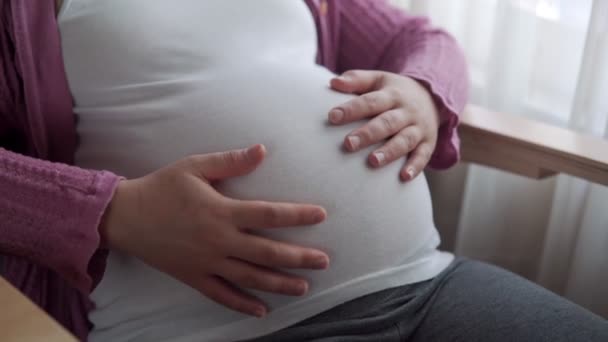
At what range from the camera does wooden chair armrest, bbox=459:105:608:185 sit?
0.95 meters

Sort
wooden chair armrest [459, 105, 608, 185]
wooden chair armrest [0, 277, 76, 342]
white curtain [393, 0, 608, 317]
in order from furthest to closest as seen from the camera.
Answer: white curtain [393, 0, 608, 317]
wooden chair armrest [459, 105, 608, 185]
wooden chair armrest [0, 277, 76, 342]

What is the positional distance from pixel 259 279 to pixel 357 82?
305 mm

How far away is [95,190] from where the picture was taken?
0.75m

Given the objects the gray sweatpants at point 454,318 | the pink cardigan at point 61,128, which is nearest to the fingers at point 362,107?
the pink cardigan at point 61,128

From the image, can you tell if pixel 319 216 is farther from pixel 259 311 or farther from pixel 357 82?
pixel 357 82

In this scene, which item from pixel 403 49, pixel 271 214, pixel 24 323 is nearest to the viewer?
pixel 24 323

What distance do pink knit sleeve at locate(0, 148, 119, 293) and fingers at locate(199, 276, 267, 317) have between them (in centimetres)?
12

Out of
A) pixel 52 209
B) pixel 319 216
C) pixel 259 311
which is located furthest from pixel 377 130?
pixel 52 209

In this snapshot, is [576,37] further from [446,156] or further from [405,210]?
[405,210]

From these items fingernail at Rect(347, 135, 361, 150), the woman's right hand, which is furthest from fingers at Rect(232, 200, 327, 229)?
fingernail at Rect(347, 135, 361, 150)

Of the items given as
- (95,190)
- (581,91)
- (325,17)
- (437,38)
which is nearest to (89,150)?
(95,190)

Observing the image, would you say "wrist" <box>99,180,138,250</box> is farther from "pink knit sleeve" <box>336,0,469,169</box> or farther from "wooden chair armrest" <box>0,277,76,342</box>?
"pink knit sleeve" <box>336,0,469,169</box>

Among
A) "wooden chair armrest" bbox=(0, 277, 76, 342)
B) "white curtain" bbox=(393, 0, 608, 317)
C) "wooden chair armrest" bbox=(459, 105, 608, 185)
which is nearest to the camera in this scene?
"wooden chair armrest" bbox=(0, 277, 76, 342)

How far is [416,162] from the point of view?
2.93 ft
